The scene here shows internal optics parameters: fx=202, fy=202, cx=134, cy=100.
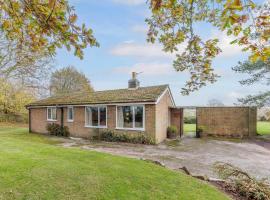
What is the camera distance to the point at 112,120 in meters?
15.0

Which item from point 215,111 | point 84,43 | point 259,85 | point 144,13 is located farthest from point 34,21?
point 259,85

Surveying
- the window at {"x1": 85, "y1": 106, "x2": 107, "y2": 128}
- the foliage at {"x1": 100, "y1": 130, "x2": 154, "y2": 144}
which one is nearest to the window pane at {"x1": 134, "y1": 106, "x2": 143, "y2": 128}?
the foliage at {"x1": 100, "y1": 130, "x2": 154, "y2": 144}

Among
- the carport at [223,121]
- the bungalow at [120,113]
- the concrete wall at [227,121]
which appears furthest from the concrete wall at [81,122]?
the concrete wall at [227,121]

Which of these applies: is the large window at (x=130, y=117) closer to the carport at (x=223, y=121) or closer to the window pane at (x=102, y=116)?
the window pane at (x=102, y=116)

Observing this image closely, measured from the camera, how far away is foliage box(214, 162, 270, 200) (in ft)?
16.5

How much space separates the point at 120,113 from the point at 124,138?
1882 mm

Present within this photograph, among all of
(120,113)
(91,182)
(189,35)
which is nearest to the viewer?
(189,35)

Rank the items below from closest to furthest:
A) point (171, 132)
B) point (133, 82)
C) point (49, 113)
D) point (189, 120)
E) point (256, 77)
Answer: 1. point (171, 132)
2. point (256, 77)
3. point (133, 82)
4. point (49, 113)
5. point (189, 120)

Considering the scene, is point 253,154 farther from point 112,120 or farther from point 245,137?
point 112,120

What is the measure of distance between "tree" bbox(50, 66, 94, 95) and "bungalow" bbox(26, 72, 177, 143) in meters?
16.5

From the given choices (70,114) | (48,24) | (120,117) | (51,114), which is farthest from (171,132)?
(48,24)

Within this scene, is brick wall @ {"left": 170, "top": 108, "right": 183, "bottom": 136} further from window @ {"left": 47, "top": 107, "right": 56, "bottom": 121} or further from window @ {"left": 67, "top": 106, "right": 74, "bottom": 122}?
window @ {"left": 47, "top": 107, "right": 56, "bottom": 121}

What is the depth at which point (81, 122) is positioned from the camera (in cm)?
1659

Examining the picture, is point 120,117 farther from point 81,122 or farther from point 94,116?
point 81,122
